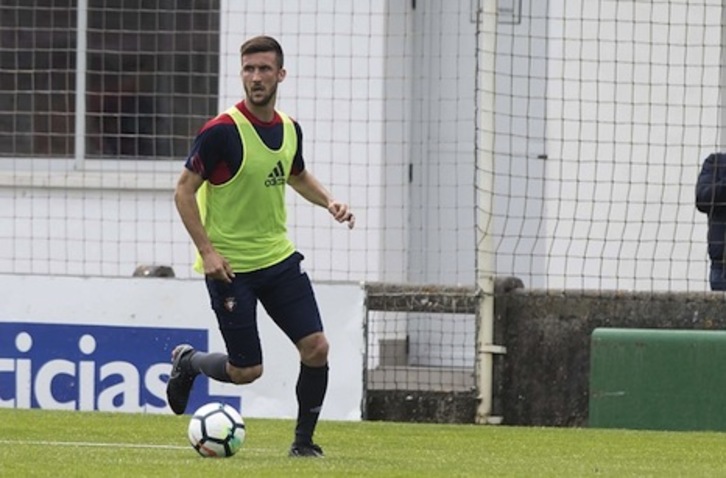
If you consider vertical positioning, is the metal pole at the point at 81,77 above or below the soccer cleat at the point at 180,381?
above

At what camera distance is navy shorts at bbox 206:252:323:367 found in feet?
34.3

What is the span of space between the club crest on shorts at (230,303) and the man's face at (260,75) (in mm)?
937

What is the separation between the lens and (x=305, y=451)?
10500 mm

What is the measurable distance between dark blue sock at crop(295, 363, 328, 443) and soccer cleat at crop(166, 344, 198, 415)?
3.03ft

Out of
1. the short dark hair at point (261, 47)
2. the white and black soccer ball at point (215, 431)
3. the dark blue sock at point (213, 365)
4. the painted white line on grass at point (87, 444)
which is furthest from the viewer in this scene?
the painted white line on grass at point (87, 444)

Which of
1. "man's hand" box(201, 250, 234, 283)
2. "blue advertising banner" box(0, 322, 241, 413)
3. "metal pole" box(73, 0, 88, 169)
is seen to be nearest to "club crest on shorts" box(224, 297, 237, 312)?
"man's hand" box(201, 250, 234, 283)

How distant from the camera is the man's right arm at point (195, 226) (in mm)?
10180

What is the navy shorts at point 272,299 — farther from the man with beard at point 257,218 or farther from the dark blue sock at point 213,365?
the dark blue sock at point 213,365

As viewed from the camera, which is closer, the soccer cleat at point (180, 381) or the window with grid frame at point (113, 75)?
the soccer cleat at point (180, 381)

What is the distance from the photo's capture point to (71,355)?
1451 centimetres

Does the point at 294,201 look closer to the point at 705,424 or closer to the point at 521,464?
the point at 705,424

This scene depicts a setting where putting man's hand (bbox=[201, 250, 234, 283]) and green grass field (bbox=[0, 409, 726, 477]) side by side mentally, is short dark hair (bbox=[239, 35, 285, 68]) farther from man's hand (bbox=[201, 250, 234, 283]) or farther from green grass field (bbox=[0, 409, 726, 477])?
green grass field (bbox=[0, 409, 726, 477])

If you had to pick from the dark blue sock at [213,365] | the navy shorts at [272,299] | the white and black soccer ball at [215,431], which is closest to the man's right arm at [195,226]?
the navy shorts at [272,299]

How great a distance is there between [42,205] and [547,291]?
4996 mm
